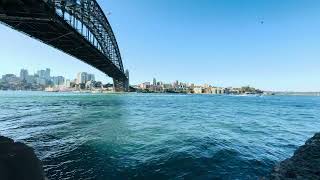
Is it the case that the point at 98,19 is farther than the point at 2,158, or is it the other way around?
the point at 98,19

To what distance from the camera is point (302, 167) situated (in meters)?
9.20

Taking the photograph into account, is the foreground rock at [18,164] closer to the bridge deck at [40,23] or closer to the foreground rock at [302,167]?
the foreground rock at [302,167]

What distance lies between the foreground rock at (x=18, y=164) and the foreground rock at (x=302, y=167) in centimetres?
779

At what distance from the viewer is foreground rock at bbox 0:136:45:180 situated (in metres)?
8.54

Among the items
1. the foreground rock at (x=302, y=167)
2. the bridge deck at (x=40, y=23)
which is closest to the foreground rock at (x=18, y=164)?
the foreground rock at (x=302, y=167)

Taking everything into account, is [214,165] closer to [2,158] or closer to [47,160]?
[47,160]

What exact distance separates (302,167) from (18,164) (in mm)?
9910

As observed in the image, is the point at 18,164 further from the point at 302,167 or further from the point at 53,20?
the point at 53,20

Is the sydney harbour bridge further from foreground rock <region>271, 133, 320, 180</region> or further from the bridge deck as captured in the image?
foreground rock <region>271, 133, 320, 180</region>

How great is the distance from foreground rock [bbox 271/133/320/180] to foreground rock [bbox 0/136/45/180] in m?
7.79

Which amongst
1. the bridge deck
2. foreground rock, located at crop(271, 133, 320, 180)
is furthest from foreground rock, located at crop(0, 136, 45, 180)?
the bridge deck

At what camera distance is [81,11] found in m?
40.5

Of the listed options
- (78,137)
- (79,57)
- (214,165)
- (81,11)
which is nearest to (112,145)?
(78,137)

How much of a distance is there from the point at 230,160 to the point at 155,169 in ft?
12.8
